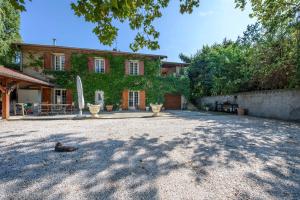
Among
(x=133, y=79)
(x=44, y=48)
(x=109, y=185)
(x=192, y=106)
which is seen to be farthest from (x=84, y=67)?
(x=109, y=185)

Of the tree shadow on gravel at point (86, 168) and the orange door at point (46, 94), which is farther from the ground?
the orange door at point (46, 94)

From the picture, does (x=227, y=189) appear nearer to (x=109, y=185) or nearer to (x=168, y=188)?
(x=168, y=188)

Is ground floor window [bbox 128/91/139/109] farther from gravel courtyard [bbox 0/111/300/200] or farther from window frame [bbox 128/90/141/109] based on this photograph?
gravel courtyard [bbox 0/111/300/200]

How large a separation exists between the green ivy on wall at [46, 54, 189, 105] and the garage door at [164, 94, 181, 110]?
2.57ft

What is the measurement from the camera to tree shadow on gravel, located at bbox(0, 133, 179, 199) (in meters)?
2.44

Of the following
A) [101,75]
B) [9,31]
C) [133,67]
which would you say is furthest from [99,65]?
[9,31]

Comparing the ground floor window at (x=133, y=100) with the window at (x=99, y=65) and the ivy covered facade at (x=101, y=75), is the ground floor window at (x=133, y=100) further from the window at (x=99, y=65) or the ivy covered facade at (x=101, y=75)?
the window at (x=99, y=65)

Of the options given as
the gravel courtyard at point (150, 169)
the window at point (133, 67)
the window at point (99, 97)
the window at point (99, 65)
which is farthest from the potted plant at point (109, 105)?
the gravel courtyard at point (150, 169)

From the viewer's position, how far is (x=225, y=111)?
15359mm

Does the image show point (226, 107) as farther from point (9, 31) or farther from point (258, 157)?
point (9, 31)

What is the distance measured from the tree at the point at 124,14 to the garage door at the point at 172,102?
13.7m

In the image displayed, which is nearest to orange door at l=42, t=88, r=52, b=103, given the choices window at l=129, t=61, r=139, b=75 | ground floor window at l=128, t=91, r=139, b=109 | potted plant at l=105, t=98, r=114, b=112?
potted plant at l=105, t=98, r=114, b=112

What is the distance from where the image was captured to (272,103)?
11.0m

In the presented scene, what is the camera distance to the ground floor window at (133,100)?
17.3 metres
